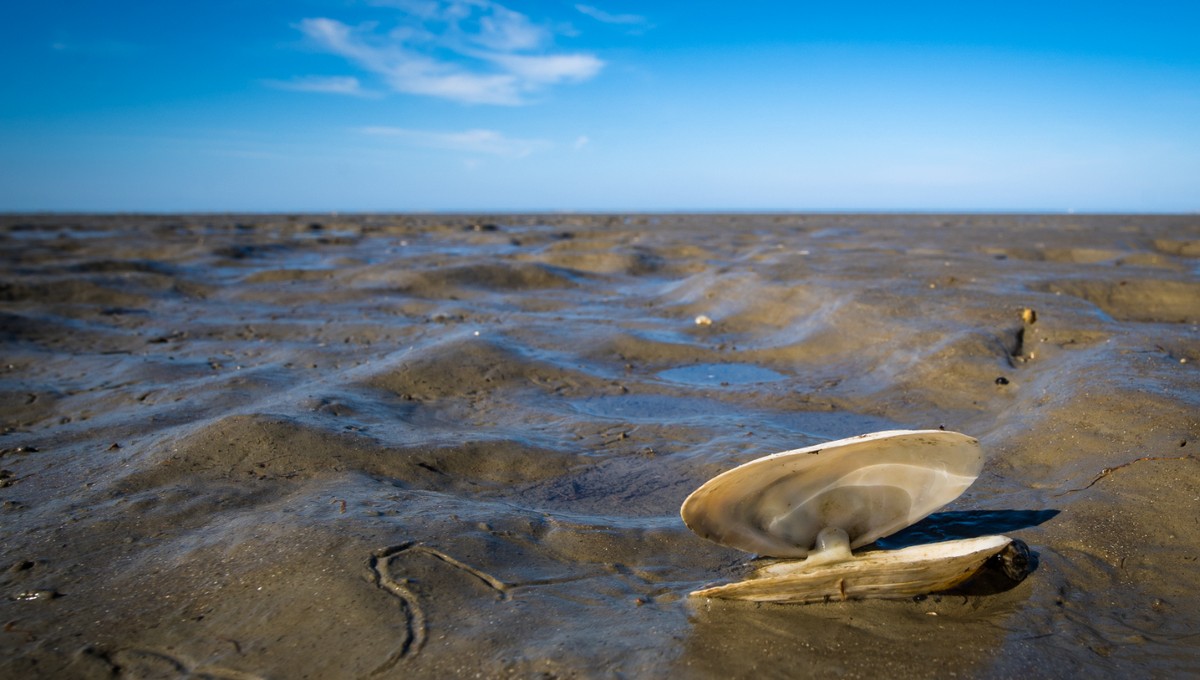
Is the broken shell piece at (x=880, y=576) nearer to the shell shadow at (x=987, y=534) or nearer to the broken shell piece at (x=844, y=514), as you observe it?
the broken shell piece at (x=844, y=514)

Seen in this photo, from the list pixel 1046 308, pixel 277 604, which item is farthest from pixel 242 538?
pixel 1046 308

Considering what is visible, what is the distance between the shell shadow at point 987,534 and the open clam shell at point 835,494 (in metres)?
0.27

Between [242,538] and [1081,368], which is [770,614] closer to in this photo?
[242,538]

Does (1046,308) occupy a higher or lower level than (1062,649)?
higher

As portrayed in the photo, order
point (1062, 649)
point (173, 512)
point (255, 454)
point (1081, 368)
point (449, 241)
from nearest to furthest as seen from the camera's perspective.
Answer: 1. point (1062, 649)
2. point (173, 512)
3. point (255, 454)
4. point (1081, 368)
5. point (449, 241)

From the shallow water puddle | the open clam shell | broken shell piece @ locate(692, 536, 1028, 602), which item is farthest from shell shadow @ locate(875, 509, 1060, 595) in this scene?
the shallow water puddle

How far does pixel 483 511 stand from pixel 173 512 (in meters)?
1.32

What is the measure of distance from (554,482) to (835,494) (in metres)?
1.72

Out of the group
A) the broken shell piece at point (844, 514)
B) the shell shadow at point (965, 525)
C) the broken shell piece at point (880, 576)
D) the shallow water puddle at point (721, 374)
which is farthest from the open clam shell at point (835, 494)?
the shallow water puddle at point (721, 374)

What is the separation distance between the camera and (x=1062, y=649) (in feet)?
7.25

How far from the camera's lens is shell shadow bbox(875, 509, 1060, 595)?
2.49m

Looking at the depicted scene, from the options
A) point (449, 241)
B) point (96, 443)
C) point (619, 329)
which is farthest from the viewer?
point (449, 241)

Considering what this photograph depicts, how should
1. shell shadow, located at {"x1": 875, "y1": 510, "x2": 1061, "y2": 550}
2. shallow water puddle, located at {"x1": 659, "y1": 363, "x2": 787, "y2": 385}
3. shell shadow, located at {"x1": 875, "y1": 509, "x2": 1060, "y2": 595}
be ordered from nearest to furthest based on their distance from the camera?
shell shadow, located at {"x1": 875, "y1": 509, "x2": 1060, "y2": 595}
shell shadow, located at {"x1": 875, "y1": 510, "x2": 1061, "y2": 550}
shallow water puddle, located at {"x1": 659, "y1": 363, "x2": 787, "y2": 385}

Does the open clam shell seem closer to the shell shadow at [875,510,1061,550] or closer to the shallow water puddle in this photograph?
the shell shadow at [875,510,1061,550]
